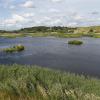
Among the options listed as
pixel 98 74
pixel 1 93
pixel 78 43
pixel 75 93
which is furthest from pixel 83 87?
pixel 78 43

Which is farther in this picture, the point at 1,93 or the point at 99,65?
the point at 99,65

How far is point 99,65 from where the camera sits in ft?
95.3

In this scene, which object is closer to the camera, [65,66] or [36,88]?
[36,88]

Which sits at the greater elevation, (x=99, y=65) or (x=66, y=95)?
(x=66, y=95)

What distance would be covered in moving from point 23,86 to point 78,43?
50.3 meters

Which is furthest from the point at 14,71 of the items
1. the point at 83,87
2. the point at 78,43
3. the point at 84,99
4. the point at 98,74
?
the point at 78,43

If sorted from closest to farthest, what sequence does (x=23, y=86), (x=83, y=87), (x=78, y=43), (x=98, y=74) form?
(x=23, y=86) < (x=83, y=87) < (x=98, y=74) < (x=78, y=43)

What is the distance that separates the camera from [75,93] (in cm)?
756

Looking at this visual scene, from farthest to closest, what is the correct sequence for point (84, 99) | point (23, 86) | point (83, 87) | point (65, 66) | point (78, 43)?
point (78, 43) < point (65, 66) < point (83, 87) < point (23, 86) < point (84, 99)

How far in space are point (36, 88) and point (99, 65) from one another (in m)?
21.7

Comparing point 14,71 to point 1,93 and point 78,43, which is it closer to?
point 1,93

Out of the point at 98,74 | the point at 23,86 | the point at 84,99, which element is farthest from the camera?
the point at 98,74

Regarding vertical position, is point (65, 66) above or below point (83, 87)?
below

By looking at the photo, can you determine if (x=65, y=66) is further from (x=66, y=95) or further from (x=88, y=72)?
(x=66, y=95)
